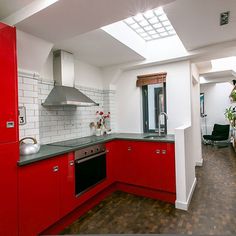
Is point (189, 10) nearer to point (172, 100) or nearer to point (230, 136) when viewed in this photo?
point (172, 100)

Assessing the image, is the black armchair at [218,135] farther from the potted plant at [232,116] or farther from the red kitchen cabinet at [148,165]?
the red kitchen cabinet at [148,165]

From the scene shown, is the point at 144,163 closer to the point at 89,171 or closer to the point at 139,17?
the point at 89,171

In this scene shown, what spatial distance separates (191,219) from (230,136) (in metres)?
5.82

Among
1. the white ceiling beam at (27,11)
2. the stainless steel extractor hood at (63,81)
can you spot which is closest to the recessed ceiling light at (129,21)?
the stainless steel extractor hood at (63,81)

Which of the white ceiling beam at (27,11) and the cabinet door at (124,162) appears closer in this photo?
the white ceiling beam at (27,11)

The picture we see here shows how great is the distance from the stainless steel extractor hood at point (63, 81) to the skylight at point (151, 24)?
1067mm

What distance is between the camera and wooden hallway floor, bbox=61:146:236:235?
6.54 feet

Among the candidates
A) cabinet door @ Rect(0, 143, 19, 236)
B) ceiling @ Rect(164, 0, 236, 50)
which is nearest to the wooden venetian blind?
ceiling @ Rect(164, 0, 236, 50)

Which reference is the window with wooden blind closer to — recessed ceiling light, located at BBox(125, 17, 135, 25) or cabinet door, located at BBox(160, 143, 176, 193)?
cabinet door, located at BBox(160, 143, 176, 193)

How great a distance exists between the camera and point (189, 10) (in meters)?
1.82

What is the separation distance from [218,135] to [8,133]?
22.4ft

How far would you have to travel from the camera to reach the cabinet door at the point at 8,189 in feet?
4.99

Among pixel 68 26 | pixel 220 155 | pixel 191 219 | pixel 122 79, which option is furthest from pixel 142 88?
pixel 220 155

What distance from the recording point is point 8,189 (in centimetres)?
156
